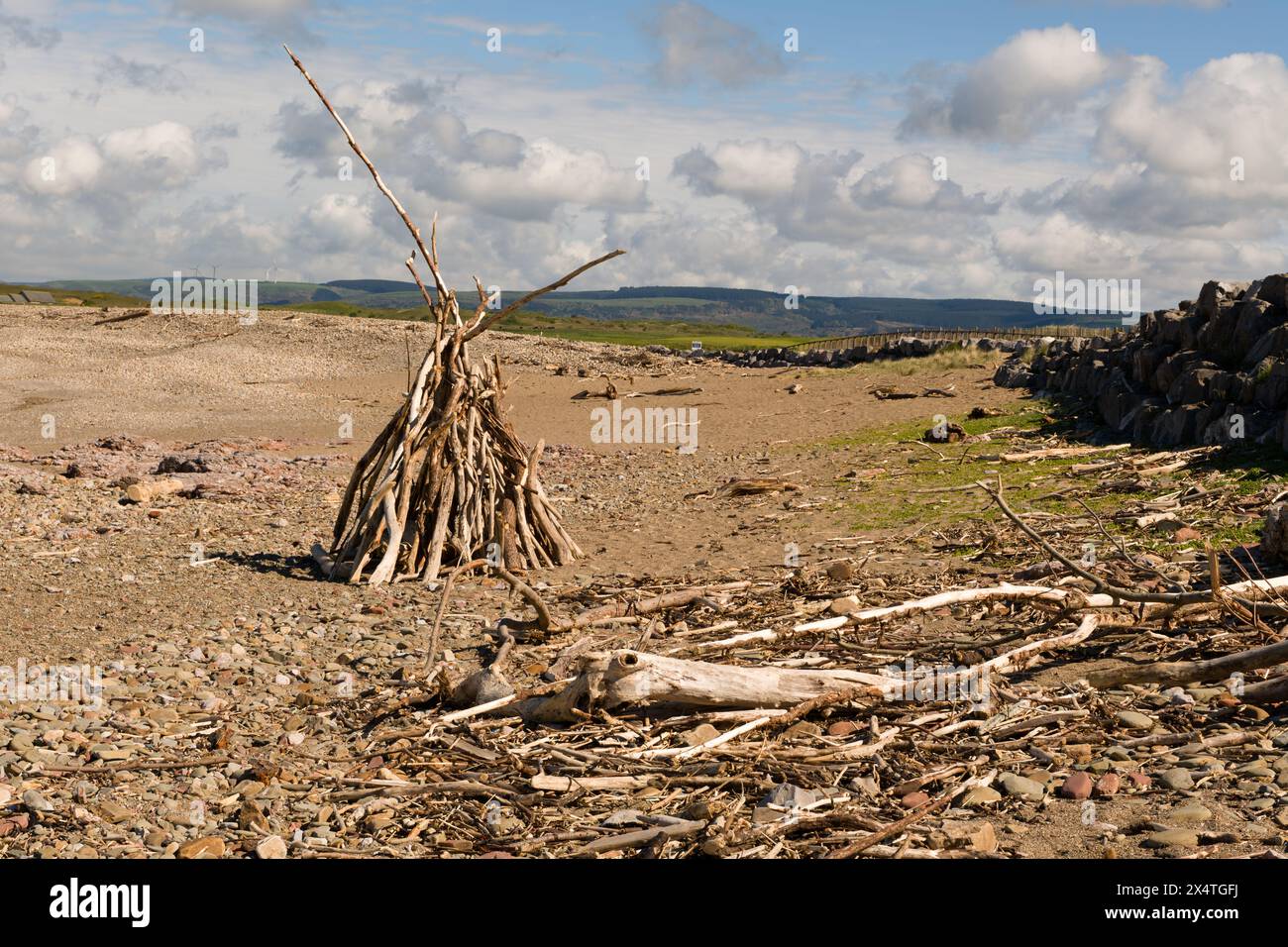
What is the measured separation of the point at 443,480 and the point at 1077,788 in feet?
20.8

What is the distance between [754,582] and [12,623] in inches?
207

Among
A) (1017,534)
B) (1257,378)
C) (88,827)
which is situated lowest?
(88,827)

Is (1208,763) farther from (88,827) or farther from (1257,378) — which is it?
(1257,378)

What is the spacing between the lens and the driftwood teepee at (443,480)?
376 inches

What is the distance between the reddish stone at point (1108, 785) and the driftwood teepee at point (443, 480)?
5.91 metres

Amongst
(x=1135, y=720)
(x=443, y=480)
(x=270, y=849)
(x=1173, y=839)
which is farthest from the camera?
(x=443, y=480)

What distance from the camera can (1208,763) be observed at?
462 cm

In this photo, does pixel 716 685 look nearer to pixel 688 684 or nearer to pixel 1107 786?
pixel 688 684

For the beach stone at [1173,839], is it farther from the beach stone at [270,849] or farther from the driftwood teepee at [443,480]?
the driftwood teepee at [443,480]

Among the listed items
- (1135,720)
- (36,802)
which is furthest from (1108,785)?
(36,802)

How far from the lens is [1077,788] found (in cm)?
450

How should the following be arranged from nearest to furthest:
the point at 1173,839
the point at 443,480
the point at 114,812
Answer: the point at 1173,839
the point at 114,812
the point at 443,480

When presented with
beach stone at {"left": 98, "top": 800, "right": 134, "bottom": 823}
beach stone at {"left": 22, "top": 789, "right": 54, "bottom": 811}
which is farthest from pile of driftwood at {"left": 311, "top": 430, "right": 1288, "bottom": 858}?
beach stone at {"left": 22, "top": 789, "right": 54, "bottom": 811}
